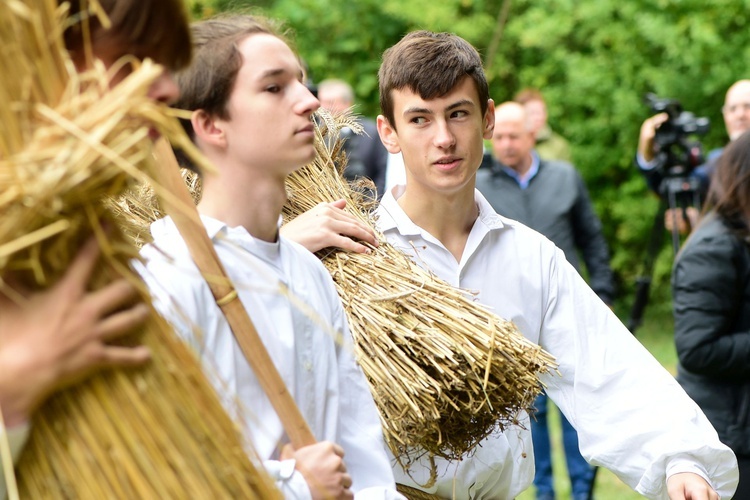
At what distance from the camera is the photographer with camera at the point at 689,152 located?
19.6 ft

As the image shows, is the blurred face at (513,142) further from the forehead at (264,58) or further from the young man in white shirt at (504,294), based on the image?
the forehead at (264,58)

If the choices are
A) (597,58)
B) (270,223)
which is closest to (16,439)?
(270,223)

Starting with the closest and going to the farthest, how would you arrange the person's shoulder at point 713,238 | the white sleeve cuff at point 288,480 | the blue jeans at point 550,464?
the white sleeve cuff at point 288,480 < the person's shoulder at point 713,238 < the blue jeans at point 550,464

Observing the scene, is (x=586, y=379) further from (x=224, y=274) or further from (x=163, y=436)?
(x=163, y=436)

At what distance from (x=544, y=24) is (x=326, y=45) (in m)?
2.25

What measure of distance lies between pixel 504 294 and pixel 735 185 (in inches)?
Answer: 51.1

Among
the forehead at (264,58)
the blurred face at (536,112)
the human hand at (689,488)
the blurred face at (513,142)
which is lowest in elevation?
the human hand at (689,488)

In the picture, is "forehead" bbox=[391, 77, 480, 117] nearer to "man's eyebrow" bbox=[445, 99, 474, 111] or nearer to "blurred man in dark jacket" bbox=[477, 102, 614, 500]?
"man's eyebrow" bbox=[445, 99, 474, 111]

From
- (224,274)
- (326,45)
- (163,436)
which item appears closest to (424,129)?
(224,274)

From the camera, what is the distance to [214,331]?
68.5 inches

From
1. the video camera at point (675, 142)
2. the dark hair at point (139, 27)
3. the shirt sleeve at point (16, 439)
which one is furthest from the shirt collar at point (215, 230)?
the video camera at point (675, 142)

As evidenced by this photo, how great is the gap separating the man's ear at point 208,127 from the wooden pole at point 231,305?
0.64ft

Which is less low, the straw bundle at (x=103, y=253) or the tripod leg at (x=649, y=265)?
the straw bundle at (x=103, y=253)

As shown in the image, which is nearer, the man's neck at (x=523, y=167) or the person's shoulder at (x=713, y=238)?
the person's shoulder at (x=713, y=238)
